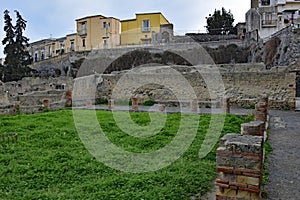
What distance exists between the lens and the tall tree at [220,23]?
3819 centimetres

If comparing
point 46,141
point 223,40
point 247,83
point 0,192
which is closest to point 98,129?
point 46,141

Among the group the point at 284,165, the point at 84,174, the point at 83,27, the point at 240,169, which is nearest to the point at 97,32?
the point at 83,27

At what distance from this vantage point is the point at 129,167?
17.2 feet

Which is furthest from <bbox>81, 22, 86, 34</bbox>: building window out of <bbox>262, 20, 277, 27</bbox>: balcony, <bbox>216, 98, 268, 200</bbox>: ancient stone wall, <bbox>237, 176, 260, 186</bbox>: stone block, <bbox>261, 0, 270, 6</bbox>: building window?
<bbox>237, 176, 260, 186</bbox>: stone block

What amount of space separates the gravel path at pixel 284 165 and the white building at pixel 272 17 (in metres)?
24.9

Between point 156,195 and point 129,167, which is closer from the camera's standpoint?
point 156,195

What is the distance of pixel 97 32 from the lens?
44.2 meters

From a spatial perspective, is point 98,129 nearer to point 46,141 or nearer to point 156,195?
point 46,141

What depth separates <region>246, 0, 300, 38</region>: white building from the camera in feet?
104

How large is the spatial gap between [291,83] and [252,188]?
15626mm

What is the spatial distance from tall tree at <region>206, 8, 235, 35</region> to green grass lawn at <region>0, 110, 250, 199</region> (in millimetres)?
32874

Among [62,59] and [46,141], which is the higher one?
[62,59]

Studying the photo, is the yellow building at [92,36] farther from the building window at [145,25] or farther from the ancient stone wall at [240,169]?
the ancient stone wall at [240,169]

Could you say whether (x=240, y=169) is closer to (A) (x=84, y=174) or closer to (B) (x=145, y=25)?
(A) (x=84, y=174)
